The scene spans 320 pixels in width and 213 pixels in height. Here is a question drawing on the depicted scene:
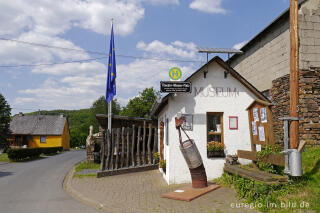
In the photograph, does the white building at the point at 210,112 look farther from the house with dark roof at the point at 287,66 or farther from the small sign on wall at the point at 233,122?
the house with dark roof at the point at 287,66

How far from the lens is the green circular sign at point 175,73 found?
8.96 metres

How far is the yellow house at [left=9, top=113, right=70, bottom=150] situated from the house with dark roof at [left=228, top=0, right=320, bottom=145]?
3843 centimetres

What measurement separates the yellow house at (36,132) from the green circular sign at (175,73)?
39.0 meters

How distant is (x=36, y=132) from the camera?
42.7 m

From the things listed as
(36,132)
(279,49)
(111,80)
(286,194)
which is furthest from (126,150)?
(36,132)

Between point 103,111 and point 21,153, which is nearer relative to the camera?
point 21,153

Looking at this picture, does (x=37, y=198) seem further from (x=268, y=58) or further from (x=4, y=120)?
(x=4, y=120)

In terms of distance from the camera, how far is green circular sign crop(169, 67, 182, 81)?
896cm

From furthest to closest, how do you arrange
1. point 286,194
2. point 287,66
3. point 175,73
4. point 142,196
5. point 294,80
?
point 287,66 → point 175,73 → point 142,196 → point 294,80 → point 286,194

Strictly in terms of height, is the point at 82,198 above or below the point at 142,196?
below

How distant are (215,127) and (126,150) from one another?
16.6 ft

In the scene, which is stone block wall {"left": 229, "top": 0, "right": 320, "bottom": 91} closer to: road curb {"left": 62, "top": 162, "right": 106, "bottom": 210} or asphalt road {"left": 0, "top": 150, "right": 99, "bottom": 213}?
road curb {"left": 62, "top": 162, "right": 106, "bottom": 210}

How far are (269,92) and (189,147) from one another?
6.63 meters

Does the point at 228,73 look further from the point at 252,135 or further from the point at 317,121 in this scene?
the point at 317,121
